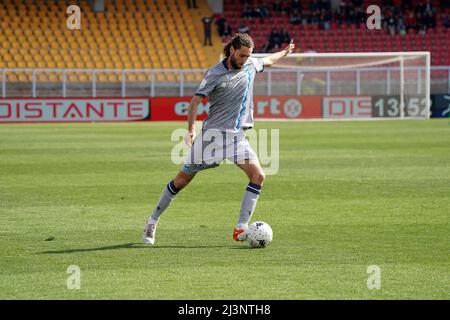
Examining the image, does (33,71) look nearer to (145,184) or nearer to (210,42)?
(210,42)

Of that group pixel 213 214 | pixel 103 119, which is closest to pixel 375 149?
pixel 213 214

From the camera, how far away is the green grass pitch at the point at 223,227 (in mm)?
7609

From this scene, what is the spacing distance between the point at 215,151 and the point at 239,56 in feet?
3.10

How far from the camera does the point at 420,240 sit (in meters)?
9.80

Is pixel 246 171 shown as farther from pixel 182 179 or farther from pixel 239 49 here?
pixel 239 49

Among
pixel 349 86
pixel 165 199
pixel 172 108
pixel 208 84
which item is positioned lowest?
pixel 172 108

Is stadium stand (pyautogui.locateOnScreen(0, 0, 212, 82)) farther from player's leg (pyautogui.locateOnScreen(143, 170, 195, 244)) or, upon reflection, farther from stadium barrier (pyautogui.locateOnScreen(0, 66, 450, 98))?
player's leg (pyautogui.locateOnScreen(143, 170, 195, 244))

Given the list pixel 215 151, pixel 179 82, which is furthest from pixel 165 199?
pixel 179 82

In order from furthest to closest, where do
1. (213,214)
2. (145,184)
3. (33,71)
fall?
(33,71) → (145,184) → (213,214)

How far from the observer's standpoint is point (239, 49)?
31.0ft

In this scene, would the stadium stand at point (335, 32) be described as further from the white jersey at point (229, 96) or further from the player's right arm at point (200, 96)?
the player's right arm at point (200, 96)

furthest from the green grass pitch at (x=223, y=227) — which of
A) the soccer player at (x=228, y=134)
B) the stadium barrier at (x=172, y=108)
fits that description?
the stadium barrier at (x=172, y=108)

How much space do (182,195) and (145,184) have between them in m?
1.63

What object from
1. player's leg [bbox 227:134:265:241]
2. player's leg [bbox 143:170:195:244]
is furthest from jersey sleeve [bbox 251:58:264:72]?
player's leg [bbox 143:170:195:244]
